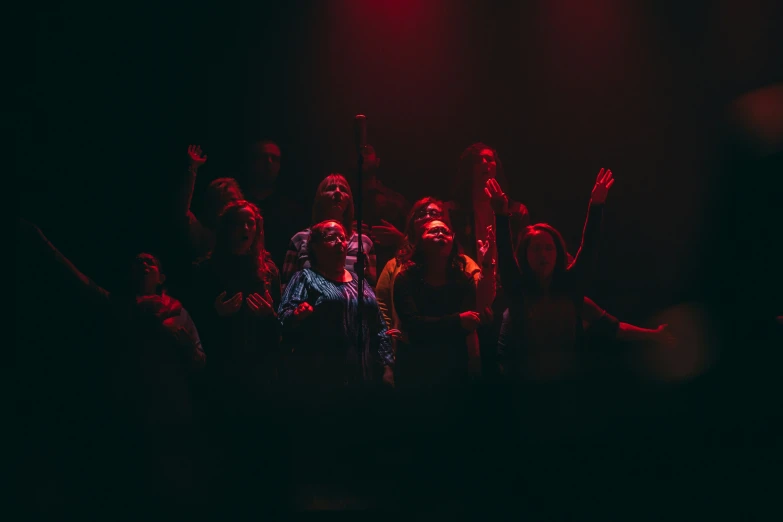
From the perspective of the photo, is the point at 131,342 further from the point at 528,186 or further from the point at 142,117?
the point at 528,186

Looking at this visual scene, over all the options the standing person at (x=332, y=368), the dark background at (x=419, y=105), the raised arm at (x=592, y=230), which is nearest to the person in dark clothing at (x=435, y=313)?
the standing person at (x=332, y=368)

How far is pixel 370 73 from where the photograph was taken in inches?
233

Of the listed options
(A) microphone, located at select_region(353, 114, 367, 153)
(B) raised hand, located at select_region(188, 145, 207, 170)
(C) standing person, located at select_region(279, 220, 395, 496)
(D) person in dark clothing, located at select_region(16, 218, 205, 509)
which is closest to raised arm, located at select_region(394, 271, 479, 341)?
(C) standing person, located at select_region(279, 220, 395, 496)

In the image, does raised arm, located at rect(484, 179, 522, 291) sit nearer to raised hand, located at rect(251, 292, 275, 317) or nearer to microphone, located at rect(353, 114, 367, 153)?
microphone, located at rect(353, 114, 367, 153)

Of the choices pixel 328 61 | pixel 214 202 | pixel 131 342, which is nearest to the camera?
pixel 131 342

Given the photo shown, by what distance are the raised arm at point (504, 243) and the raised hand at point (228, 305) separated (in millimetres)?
1409

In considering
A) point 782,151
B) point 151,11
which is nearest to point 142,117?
point 151,11

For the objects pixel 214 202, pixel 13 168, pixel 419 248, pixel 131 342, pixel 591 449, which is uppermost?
pixel 13 168

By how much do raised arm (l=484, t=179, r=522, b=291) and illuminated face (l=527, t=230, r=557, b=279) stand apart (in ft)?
0.31

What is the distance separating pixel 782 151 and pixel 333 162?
3.04 m

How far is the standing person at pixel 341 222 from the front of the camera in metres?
4.76

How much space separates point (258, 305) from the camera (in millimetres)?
4293

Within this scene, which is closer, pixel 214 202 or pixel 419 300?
pixel 419 300

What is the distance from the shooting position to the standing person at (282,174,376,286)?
4758 millimetres
